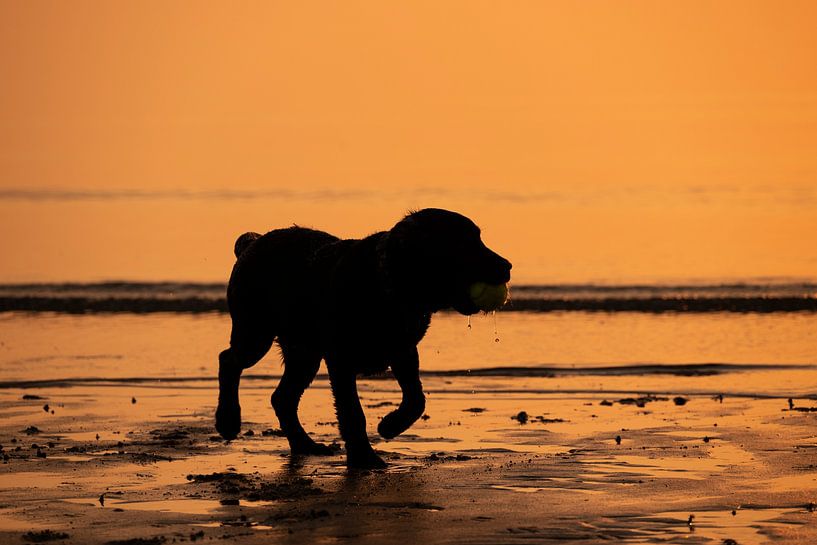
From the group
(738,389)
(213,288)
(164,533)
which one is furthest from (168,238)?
(164,533)

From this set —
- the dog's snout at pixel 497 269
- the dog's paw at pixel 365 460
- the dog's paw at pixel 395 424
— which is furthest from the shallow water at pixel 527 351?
the dog's snout at pixel 497 269

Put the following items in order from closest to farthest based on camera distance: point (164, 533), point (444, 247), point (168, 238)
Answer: point (164, 533), point (444, 247), point (168, 238)

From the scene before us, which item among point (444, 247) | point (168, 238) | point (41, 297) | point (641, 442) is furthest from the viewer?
point (168, 238)

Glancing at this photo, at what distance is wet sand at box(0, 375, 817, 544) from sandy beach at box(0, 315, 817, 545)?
2cm

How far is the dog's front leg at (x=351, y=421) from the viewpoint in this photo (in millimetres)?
11031

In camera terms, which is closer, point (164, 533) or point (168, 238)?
point (164, 533)

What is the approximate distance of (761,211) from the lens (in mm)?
40125

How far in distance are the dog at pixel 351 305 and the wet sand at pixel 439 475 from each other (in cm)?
39

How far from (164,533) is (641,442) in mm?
4451

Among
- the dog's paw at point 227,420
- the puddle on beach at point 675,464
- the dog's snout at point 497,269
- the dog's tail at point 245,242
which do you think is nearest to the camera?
the puddle on beach at point 675,464

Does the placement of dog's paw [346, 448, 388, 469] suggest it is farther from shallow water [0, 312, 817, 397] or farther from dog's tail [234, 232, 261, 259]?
shallow water [0, 312, 817, 397]

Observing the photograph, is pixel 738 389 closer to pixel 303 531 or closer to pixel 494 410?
pixel 494 410

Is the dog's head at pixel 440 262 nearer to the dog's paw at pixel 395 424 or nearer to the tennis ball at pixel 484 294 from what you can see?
the tennis ball at pixel 484 294

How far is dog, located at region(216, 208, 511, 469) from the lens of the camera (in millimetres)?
10969
